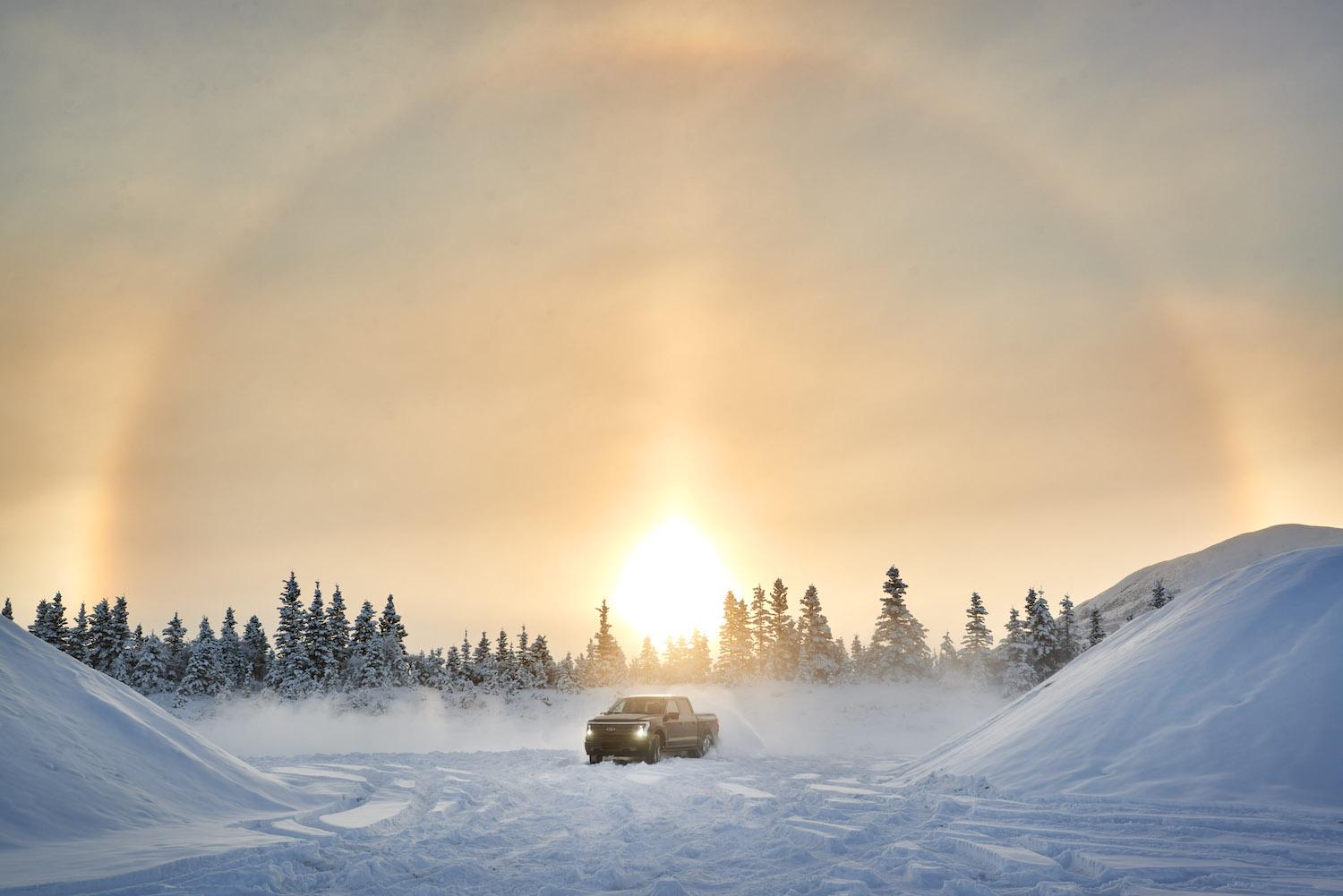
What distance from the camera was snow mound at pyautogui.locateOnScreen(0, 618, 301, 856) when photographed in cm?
916

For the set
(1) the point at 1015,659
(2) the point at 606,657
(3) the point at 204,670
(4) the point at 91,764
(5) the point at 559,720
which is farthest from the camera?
(2) the point at 606,657

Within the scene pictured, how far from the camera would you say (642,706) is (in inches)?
893

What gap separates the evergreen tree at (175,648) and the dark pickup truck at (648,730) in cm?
7101

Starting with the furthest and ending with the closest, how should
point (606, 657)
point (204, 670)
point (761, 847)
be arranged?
point (606, 657)
point (204, 670)
point (761, 847)

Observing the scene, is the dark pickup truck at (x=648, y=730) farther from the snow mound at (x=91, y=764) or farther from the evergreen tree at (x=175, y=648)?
the evergreen tree at (x=175, y=648)

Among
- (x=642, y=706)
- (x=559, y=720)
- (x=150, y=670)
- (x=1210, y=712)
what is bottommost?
(x=559, y=720)

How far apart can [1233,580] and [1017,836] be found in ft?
37.6

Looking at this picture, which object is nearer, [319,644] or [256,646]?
[319,644]

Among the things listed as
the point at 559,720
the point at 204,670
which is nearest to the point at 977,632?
the point at 559,720

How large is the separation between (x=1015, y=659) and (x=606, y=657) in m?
49.0

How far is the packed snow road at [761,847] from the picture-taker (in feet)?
23.6

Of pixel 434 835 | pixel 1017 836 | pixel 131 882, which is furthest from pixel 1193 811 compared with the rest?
pixel 131 882

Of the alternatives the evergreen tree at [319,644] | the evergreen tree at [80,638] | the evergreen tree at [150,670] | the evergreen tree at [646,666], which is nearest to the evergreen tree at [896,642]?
the evergreen tree at [646,666]

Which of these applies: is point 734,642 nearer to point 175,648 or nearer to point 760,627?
point 760,627
